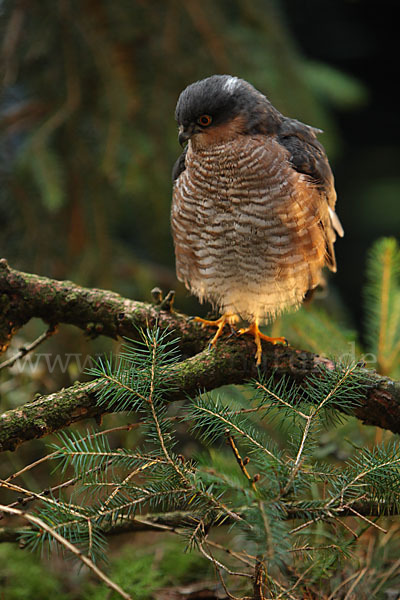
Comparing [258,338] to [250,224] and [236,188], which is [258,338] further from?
[236,188]

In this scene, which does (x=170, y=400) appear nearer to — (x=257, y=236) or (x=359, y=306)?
(x=257, y=236)

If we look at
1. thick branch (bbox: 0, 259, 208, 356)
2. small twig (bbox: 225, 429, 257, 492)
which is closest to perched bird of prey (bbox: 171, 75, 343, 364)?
thick branch (bbox: 0, 259, 208, 356)

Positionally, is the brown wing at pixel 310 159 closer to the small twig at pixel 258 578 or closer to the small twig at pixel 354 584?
the small twig at pixel 354 584

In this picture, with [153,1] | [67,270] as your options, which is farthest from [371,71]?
[67,270]

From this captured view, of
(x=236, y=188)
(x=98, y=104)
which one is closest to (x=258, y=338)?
(x=236, y=188)

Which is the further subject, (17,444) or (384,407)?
(384,407)

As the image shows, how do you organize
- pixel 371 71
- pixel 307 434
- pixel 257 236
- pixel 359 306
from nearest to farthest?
1. pixel 307 434
2. pixel 257 236
3. pixel 359 306
4. pixel 371 71

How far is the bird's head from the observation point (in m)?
1.86

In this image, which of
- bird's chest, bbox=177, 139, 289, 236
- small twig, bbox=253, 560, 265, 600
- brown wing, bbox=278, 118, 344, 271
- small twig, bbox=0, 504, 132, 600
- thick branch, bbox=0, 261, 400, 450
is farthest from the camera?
brown wing, bbox=278, 118, 344, 271

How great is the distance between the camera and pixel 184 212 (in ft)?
6.47

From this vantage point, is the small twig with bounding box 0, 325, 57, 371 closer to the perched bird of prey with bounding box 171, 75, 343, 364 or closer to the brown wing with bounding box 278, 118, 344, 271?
the perched bird of prey with bounding box 171, 75, 343, 364

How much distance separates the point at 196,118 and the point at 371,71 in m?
5.24

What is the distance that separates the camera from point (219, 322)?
6.51ft

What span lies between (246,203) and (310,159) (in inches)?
13.2
